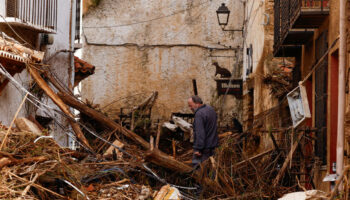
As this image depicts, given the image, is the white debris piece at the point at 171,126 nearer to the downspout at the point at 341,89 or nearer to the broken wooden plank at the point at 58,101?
the broken wooden plank at the point at 58,101

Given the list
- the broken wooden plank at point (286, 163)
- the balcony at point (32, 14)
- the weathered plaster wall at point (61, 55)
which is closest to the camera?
the broken wooden plank at point (286, 163)

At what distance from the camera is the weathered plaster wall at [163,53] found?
2561 centimetres

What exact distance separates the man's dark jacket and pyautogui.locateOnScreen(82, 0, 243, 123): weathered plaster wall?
46.8 feet

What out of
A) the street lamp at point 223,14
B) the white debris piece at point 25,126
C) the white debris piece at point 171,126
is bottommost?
the white debris piece at point 171,126

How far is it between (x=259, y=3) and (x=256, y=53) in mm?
Answer: 1556

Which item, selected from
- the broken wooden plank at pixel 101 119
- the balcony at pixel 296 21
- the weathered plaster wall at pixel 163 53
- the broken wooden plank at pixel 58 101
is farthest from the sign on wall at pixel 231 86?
the broken wooden plank at pixel 58 101

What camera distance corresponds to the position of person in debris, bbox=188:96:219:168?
11000 mm

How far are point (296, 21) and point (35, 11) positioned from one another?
541cm

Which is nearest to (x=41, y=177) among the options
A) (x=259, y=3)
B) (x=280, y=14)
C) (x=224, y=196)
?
(x=224, y=196)

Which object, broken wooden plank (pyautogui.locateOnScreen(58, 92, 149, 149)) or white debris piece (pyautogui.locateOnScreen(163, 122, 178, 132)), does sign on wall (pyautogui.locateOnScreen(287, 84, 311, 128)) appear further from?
white debris piece (pyautogui.locateOnScreen(163, 122, 178, 132))

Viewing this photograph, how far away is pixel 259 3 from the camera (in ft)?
61.0

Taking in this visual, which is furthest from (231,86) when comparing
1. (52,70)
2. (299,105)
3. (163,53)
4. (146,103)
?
(299,105)

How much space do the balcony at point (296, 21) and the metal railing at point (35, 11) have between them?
5.08m

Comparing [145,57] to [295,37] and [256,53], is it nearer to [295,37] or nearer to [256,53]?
[256,53]
